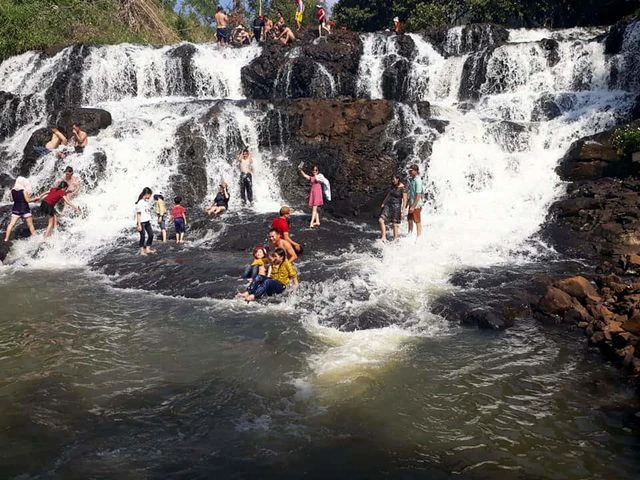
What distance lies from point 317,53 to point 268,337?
18.3 m

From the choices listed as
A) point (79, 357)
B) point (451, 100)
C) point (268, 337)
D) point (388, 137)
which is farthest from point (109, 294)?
point (451, 100)

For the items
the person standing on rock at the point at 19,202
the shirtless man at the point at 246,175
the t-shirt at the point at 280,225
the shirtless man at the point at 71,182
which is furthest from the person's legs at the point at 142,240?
the t-shirt at the point at 280,225

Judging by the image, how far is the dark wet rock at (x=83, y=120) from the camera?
17831mm

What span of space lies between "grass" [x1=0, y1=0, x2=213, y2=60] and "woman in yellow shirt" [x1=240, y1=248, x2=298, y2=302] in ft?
70.6

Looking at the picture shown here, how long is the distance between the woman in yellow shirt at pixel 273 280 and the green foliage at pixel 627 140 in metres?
9.87

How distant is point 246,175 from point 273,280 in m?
7.46

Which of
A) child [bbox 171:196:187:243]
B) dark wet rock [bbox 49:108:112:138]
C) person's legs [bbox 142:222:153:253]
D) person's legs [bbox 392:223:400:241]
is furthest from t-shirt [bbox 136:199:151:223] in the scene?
dark wet rock [bbox 49:108:112:138]

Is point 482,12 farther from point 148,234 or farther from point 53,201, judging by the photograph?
point 53,201

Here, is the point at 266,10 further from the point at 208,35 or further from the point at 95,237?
the point at 95,237

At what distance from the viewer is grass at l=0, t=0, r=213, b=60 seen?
980 inches

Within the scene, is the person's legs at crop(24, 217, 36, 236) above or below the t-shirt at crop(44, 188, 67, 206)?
below

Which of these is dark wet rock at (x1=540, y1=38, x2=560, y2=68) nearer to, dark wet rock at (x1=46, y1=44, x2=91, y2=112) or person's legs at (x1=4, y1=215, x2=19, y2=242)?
dark wet rock at (x1=46, y1=44, x2=91, y2=112)

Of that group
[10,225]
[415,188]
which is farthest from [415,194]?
[10,225]

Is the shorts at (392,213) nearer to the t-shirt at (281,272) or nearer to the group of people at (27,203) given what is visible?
the t-shirt at (281,272)
